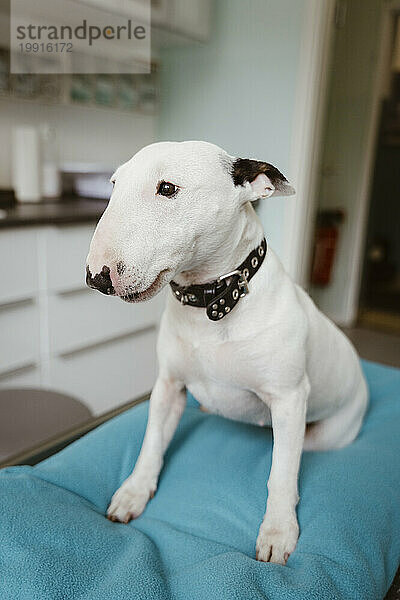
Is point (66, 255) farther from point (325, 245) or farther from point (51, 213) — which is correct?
point (325, 245)

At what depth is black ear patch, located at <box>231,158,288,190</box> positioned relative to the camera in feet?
2.33

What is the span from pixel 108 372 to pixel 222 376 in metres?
1.32

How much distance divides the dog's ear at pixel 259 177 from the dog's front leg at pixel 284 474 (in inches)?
12.3

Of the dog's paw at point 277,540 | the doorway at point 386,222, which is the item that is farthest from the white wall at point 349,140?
the dog's paw at point 277,540

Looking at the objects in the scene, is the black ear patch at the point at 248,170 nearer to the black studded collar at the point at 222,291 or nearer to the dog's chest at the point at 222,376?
the black studded collar at the point at 222,291

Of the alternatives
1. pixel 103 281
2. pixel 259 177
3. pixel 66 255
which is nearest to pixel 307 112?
pixel 66 255

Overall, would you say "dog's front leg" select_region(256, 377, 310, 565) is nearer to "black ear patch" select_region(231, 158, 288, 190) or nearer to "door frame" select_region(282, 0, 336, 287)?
"black ear patch" select_region(231, 158, 288, 190)

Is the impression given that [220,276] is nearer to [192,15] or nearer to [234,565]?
[234,565]

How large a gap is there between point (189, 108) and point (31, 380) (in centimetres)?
128

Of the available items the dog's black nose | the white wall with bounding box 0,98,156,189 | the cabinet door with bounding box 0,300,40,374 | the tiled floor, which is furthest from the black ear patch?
the tiled floor

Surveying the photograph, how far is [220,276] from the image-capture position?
77cm

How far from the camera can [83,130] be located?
89.8 inches

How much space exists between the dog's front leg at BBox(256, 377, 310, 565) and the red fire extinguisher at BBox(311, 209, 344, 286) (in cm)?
235

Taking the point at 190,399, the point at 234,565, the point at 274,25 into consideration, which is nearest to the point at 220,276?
the point at 234,565
